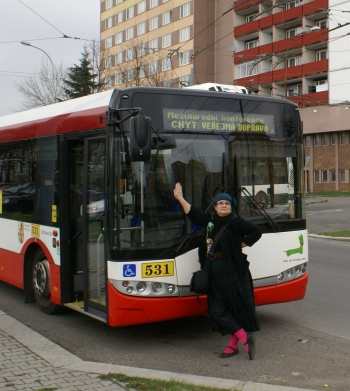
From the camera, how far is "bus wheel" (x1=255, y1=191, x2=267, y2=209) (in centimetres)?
671

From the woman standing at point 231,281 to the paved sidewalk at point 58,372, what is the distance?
80 cm

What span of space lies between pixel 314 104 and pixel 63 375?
47.3m

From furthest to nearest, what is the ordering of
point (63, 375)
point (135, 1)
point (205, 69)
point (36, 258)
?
point (135, 1) → point (205, 69) → point (36, 258) → point (63, 375)

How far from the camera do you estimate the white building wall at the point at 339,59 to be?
4669 centimetres

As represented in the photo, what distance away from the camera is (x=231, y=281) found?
5867mm

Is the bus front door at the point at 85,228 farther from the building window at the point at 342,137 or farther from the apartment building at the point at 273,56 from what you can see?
the building window at the point at 342,137

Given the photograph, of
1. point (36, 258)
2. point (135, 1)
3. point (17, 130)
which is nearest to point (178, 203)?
point (36, 258)

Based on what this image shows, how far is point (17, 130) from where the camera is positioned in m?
8.77

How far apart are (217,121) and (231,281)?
1.82 m

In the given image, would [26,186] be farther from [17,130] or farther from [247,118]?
[247,118]

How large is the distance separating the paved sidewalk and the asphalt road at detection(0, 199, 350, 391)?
33cm

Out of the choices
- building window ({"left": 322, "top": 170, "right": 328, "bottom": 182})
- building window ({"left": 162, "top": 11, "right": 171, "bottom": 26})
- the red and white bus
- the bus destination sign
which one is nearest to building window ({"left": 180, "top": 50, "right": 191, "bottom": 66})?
building window ({"left": 162, "top": 11, "right": 171, "bottom": 26})

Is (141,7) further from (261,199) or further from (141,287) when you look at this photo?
(141,287)

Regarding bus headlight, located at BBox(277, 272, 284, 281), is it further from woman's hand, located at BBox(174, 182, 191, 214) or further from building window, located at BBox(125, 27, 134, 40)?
building window, located at BBox(125, 27, 134, 40)
